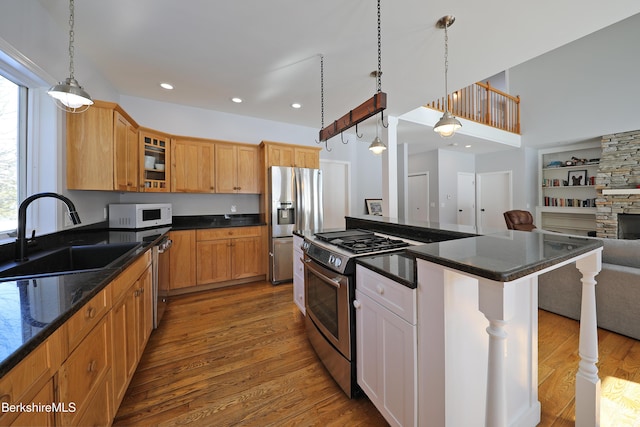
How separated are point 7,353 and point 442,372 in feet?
4.34

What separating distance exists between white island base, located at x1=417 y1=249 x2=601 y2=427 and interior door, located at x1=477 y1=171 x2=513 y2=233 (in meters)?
6.25

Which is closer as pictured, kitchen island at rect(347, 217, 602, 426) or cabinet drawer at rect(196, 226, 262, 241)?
kitchen island at rect(347, 217, 602, 426)

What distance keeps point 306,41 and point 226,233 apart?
2559 mm

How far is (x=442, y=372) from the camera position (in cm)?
94

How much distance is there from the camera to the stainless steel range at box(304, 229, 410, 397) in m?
1.44

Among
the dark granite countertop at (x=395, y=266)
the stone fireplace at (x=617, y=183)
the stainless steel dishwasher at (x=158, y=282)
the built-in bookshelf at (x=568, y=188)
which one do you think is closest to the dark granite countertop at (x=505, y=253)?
the dark granite countertop at (x=395, y=266)

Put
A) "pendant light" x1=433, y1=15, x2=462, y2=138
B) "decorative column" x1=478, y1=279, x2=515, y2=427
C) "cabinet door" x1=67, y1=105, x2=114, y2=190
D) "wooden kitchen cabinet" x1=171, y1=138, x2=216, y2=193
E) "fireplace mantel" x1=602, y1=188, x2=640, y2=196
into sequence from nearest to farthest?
"decorative column" x1=478, y1=279, x2=515, y2=427, "pendant light" x1=433, y1=15, x2=462, y2=138, "cabinet door" x1=67, y1=105, x2=114, y2=190, "wooden kitchen cabinet" x1=171, y1=138, x2=216, y2=193, "fireplace mantel" x1=602, y1=188, x2=640, y2=196

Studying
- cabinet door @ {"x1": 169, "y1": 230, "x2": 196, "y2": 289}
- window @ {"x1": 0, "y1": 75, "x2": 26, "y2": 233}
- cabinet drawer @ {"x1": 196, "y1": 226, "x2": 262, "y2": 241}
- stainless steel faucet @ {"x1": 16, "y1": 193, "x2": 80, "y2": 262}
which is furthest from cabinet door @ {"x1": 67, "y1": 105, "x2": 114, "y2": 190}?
cabinet drawer @ {"x1": 196, "y1": 226, "x2": 262, "y2": 241}

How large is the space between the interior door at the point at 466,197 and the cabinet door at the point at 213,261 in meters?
6.12

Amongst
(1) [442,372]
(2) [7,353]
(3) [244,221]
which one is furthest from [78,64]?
(1) [442,372]

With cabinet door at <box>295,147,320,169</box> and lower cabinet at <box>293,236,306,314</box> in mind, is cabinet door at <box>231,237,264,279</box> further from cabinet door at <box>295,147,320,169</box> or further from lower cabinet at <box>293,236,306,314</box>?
cabinet door at <box>295,147,320,169</box>

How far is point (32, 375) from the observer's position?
66 cm

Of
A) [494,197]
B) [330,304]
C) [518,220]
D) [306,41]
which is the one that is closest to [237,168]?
[306,41]

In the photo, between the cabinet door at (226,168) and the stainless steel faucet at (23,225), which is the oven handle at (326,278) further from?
the cabinet door at (226,168)
